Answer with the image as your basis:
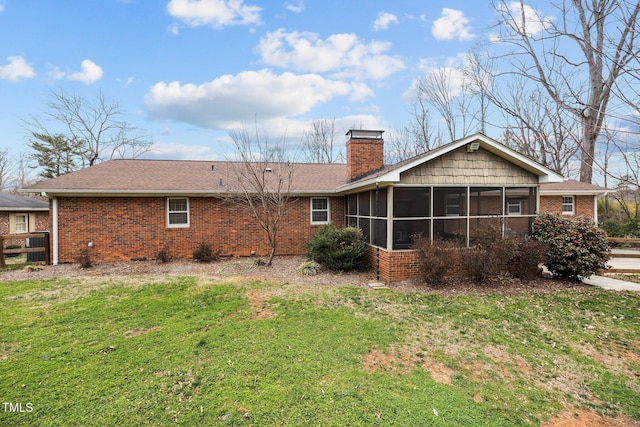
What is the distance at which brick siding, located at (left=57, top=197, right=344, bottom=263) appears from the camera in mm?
10867

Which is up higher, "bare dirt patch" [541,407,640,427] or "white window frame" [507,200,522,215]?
"white window frame" [507,200,522,215]

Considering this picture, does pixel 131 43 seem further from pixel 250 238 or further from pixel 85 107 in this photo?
pixel 85 107

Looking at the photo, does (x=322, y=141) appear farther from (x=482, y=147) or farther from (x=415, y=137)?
(x=482, y=147)

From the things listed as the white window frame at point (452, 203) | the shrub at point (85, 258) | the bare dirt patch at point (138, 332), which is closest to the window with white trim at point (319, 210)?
the white window frame at point (452, 203)

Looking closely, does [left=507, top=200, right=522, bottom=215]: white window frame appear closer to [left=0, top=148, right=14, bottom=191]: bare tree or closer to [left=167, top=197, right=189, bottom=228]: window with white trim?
[left=167, top=197, right=189, bottom=228]: window with white trim

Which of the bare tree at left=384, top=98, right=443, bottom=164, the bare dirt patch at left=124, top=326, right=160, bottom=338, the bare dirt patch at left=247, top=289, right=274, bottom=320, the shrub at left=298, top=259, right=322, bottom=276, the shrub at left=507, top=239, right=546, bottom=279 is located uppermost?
the bare tree at left=384, top=98, right=443, bottom=164

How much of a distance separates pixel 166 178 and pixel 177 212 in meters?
1.62

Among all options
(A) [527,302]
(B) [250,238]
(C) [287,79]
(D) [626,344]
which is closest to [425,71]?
(C) [287,79]

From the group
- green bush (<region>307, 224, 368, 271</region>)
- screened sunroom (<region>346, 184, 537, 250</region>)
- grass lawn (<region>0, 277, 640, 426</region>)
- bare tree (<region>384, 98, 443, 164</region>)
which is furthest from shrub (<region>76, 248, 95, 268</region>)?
bare tree (<region>384, 98, 443, 164</region>)

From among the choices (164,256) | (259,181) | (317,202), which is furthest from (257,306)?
(317,202)

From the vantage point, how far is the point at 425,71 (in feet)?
71.1

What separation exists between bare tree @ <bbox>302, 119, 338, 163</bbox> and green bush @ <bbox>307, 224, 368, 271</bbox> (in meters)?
18.9

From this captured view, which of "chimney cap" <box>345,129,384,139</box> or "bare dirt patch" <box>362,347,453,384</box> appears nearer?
"bare dirt patch" <box>362,347,453,384</box>

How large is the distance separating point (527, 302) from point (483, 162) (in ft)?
13.4
